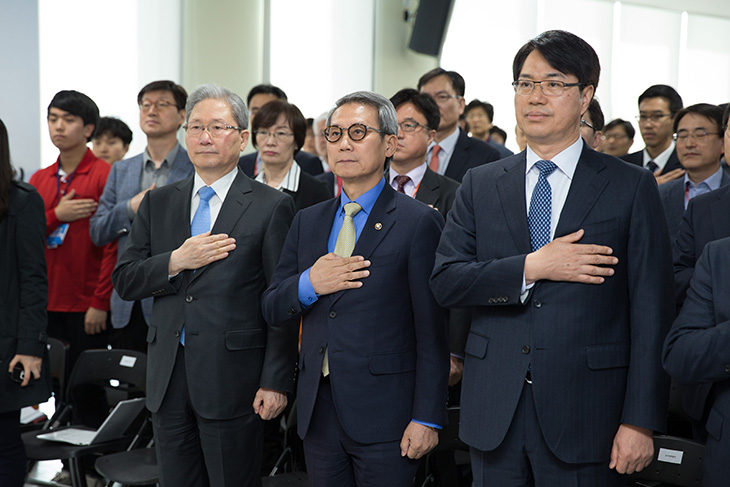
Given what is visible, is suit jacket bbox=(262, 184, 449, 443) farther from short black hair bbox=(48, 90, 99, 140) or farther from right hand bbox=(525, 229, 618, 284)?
short black hair bbox=(48, 90, 99, 140)

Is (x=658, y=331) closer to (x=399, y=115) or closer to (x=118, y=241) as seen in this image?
(x=399, y=115)

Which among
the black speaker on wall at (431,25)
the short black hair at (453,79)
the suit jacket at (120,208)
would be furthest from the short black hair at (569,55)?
the black speaker on wall at (431,25)

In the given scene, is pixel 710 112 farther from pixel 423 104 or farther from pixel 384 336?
pixel 384 336

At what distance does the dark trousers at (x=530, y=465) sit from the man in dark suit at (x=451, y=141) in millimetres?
2246

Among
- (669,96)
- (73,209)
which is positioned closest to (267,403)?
(73,209)

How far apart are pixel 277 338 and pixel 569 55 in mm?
1264

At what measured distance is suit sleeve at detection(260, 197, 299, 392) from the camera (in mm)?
2447

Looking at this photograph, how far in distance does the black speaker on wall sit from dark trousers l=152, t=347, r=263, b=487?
6.41m

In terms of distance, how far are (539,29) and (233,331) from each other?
349 inches

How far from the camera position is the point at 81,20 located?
6.85 m

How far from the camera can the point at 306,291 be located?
220cm

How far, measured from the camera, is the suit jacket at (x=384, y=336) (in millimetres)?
2137

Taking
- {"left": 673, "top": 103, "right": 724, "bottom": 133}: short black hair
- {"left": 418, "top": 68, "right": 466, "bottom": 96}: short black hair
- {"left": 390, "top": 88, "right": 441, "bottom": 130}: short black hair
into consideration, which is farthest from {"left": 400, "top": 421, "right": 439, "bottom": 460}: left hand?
{"left": 418, "top": 68, "right": 466, "bottom": 96}: short black hair

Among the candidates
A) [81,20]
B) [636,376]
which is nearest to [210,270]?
[636,376]
